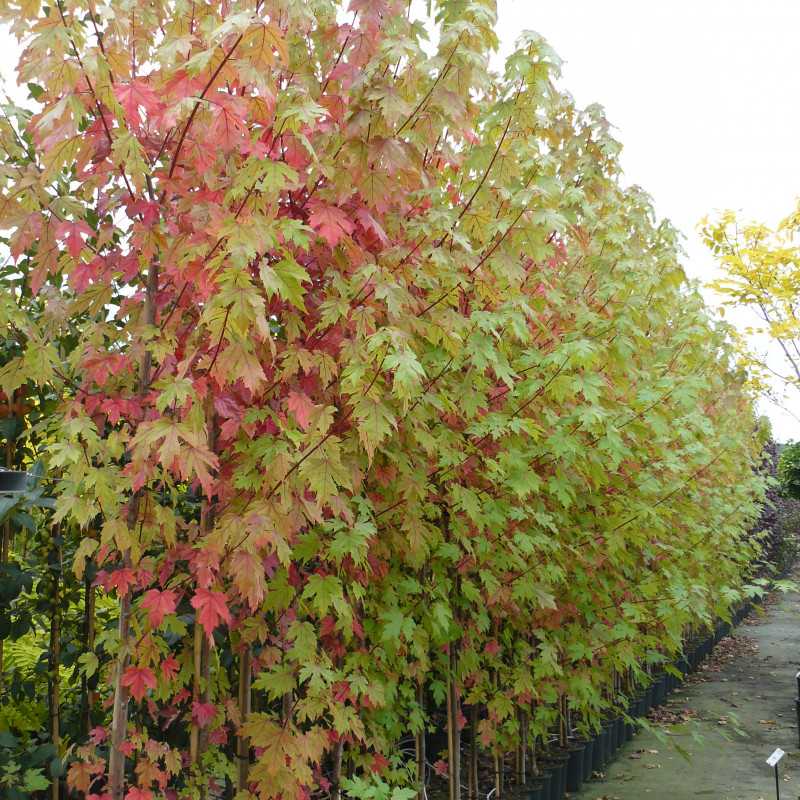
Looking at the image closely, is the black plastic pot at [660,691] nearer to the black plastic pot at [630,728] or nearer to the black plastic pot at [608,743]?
the black plastic pot at [630,728]

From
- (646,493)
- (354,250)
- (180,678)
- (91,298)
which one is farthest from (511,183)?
(646,493)

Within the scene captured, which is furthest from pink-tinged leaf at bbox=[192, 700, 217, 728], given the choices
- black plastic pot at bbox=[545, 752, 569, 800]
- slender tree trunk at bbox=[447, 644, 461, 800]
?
black plastic pot at bbox=[545, 752, 569, 800]

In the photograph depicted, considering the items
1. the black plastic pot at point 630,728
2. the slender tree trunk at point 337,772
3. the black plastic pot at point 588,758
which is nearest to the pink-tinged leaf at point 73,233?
the slender tree trunk at point 337,772

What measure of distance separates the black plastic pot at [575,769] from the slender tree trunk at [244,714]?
3485 millimetres

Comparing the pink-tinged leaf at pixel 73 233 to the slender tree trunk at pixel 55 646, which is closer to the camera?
the pink-tinged leaf at pixel 73 233

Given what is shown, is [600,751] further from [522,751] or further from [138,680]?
[138,680]

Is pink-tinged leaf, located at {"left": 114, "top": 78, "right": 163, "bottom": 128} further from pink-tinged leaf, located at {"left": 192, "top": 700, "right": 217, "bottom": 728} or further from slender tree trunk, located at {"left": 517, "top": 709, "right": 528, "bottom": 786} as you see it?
slender tree trunk, located at {"left": 517, "top": 709, "right": 528, "bottom": 786}

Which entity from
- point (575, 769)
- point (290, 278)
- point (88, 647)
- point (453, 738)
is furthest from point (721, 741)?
point (290, 278)

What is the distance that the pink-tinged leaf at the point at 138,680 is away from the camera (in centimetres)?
253

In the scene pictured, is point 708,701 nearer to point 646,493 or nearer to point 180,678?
point 646,493

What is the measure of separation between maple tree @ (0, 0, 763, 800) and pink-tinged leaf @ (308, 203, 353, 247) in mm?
16

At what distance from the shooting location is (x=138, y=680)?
8.32 feet

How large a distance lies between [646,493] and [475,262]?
2559mm

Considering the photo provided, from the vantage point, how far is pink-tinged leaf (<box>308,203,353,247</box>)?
262cm
